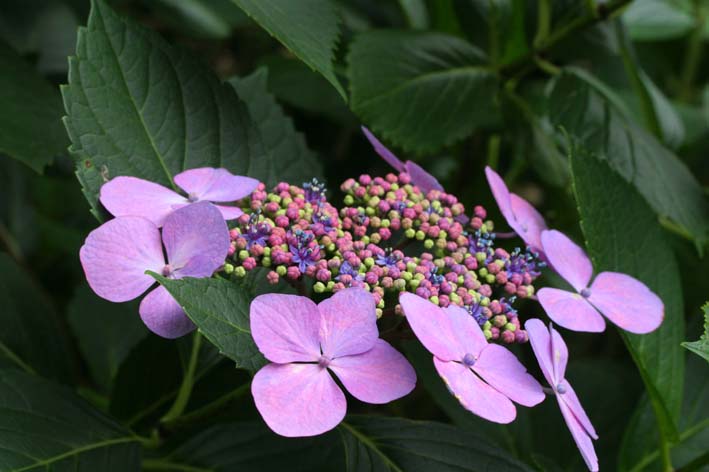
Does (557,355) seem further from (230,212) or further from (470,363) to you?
(230,212)

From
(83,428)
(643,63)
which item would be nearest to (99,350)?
(83,428)

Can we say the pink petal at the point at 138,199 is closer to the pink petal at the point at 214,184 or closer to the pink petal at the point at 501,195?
the pink petal at the point at 214,184

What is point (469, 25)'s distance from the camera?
1484 mm

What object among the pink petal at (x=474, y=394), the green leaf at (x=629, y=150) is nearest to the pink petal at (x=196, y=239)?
the pink petal at (x=474, y=394)

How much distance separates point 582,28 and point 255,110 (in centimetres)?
61

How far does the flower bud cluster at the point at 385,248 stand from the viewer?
30.0 inches

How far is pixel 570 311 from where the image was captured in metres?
0.85

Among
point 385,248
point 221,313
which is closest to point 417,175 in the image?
point 385,248

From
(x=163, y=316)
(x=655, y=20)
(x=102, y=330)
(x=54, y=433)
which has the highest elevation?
(x=655, y=20)

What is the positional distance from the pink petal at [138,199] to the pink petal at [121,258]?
0.04 metres

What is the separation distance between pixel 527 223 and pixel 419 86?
16.5 inches

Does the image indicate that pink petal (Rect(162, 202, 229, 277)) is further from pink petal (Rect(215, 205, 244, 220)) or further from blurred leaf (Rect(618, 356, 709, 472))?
blurred leaf (Rect(618, 356, 709, 472))

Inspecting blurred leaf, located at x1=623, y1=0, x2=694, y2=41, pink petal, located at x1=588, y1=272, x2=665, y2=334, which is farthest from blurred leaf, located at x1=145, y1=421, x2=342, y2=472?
blurred leaf, located at x1=623, y1=0, x2=694, y2=41

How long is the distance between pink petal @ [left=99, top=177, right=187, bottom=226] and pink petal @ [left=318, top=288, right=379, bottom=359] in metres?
0.22
